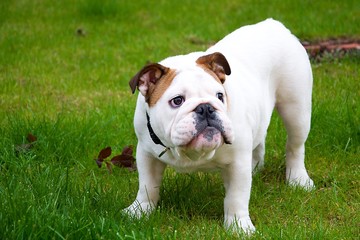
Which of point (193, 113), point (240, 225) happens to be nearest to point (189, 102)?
point (193, 113)

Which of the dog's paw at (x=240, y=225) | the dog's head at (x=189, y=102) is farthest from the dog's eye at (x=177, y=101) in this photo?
the dog's paw at (x=240, y=225)

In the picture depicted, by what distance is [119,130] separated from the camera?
5.38m

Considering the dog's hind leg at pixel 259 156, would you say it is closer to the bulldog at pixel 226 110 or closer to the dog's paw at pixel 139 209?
the bulldog at pixel 226 110

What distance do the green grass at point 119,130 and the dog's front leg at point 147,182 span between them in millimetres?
97

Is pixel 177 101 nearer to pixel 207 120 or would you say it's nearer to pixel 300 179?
pixel 207 120

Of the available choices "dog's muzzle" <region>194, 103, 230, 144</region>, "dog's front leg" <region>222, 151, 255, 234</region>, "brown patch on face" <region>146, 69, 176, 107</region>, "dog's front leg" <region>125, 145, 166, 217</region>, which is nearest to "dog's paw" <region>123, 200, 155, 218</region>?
"dog's front leg" <region>125, 145, 166, 217</region>

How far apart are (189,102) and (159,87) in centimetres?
27

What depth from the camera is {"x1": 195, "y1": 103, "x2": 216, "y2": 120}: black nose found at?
3270 millimetres

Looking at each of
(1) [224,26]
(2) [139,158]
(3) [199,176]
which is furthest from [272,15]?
(2) [139,158]

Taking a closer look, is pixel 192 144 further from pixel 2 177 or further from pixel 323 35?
pixel 323 35

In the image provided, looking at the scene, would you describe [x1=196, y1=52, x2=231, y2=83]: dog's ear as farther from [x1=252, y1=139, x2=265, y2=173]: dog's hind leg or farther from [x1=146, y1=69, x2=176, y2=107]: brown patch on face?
[x1=252, y1=139, x2=265, y2=173]: dog's hind leg

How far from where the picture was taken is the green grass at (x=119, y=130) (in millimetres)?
3572

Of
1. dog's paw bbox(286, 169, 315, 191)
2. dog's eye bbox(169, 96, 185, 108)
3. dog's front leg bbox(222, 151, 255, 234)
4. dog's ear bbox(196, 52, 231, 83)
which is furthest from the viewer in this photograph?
dog's paw bbox(286, 169, 315, 191)

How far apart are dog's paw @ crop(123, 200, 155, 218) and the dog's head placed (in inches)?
19.9
